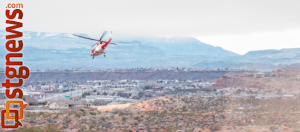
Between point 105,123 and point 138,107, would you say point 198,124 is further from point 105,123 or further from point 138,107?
point 138,107

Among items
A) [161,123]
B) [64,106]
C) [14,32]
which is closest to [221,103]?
[64,106]

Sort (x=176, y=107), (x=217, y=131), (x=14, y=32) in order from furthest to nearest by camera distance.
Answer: (x=176, y=107)
(x=217, y=131)
(x=14, y=32)

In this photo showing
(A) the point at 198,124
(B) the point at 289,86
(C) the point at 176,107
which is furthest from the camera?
(B) the point at 289,86

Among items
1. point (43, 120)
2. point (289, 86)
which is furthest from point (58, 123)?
point (289, 86)

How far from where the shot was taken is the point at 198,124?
3988cm

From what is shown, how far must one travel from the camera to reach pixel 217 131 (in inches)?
1382

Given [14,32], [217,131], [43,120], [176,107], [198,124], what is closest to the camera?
[14,32]

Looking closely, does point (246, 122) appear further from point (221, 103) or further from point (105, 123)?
point (221, 103)

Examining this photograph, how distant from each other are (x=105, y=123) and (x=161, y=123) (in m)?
5.64

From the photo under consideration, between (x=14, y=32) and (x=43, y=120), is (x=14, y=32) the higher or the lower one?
the higher one

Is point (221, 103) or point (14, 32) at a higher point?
point (14, 32)

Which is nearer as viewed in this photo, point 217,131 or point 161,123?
point 217,131

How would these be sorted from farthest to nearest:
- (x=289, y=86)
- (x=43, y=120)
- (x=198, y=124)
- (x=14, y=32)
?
(x=289, y=86)
(x=43, y=120)
(x=198, y=124)
(x=14, y=32)

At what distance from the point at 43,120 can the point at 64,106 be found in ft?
92.3
